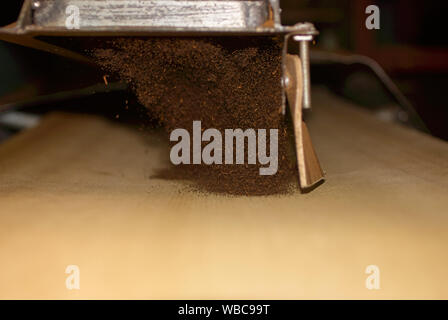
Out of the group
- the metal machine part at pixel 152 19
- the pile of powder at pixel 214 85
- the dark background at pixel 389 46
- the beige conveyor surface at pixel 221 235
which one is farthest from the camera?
the dark background at pixel 389 46

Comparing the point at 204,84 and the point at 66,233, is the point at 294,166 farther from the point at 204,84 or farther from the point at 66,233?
the point at 66,233

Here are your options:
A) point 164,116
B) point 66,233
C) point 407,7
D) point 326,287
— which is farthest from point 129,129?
point 407,7

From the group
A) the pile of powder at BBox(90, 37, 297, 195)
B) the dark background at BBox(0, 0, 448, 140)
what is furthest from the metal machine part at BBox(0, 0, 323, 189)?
the dark background at BBox(0, 0, 448, 140)
